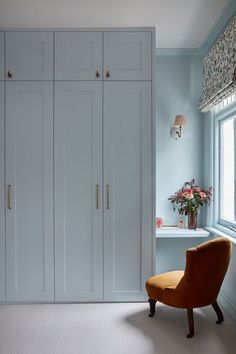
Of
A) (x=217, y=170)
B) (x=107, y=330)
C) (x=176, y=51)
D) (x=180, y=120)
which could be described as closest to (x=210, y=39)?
(x=176, y=51)

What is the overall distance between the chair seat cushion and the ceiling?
2.33 meters

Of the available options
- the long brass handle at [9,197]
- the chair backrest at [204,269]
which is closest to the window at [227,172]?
the chair backrest at [204,269]

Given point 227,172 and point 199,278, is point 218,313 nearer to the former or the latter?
point 199,278

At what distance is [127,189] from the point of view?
10.5 feet

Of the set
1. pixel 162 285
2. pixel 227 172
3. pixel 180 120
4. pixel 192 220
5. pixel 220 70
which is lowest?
pixel 162 285

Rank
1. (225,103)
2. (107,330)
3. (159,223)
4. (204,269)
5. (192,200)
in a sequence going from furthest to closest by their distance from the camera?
(159,223), (192,200), (225,103), (107,330), (204,269)

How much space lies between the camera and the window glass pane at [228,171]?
11.0 ft

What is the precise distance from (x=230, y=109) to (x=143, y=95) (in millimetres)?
849

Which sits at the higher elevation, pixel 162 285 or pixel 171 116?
pixel 171 116

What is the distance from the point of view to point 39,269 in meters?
3.19

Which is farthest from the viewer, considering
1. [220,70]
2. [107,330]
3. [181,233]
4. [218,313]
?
[181,233]

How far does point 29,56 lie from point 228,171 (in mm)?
2279

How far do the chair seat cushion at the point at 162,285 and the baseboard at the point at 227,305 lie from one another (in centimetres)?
53

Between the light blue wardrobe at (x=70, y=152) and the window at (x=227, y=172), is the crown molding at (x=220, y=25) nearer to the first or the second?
the light blue wardrobe at (x=70, y=152)
